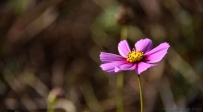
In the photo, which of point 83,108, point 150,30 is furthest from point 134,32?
point 83,108

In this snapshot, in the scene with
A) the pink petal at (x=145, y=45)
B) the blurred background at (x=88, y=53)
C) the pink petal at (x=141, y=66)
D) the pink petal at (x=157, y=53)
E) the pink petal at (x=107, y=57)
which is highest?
the blurred background at (x=88, y=53)

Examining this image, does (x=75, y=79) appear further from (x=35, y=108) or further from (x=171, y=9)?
(x=171, y=9)

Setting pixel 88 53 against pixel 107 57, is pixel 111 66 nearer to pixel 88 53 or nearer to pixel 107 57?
pixel 107 57

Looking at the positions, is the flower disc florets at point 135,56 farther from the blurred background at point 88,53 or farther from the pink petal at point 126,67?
the blurred background at point 88,53

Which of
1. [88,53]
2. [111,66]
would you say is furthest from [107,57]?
[88,53]

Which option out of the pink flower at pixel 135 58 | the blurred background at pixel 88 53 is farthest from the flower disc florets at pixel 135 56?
the blurred background at pixel 88 53

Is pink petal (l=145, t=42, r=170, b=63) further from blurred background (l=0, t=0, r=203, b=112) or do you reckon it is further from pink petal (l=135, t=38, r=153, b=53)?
blurred background (l=0, t=0, r=203, b=112)
